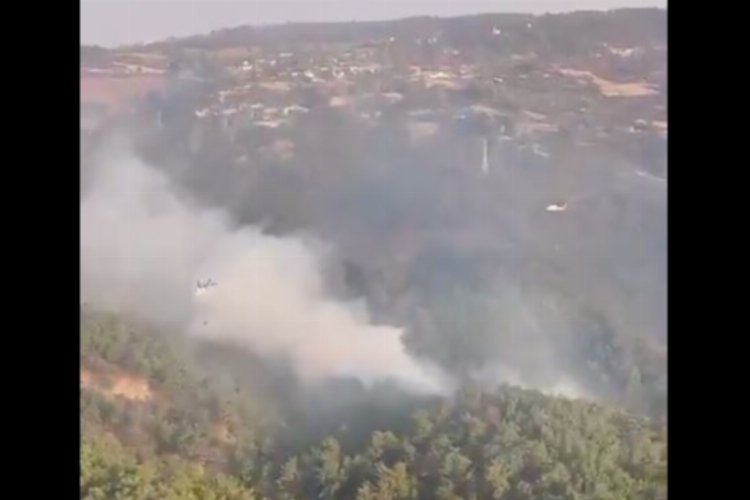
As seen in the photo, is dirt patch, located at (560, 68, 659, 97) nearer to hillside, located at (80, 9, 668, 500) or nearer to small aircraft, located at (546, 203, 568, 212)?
hillside, located at (80, 9, 668, 500)

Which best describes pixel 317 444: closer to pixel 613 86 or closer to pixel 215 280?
pixel 215 280

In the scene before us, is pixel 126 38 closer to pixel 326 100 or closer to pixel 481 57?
pixel 326 100

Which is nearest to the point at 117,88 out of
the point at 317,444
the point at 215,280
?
the point at 215,280

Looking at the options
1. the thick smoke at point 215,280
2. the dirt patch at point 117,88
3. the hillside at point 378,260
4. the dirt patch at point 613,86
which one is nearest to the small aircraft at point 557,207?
the hillside at point 378,260

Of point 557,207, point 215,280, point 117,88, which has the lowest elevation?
point 215,280

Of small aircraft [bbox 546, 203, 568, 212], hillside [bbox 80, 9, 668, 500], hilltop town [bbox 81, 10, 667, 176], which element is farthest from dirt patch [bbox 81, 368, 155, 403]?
small aircraft [bbox 546, 203, 568, 212]
